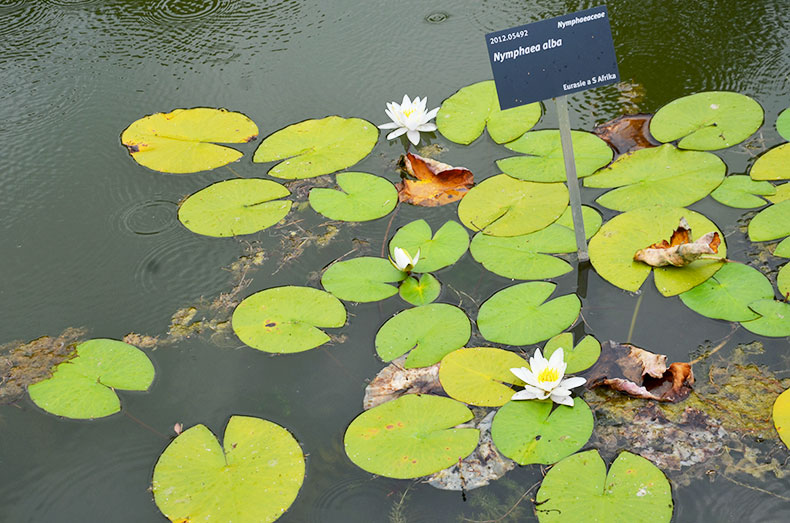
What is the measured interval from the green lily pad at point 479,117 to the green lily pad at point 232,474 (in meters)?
1.47

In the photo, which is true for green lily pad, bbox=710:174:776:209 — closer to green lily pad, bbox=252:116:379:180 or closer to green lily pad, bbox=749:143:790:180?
green lily pad, bbox=749:143:790:180

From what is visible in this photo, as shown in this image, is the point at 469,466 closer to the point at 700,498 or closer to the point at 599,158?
the point at 700,498

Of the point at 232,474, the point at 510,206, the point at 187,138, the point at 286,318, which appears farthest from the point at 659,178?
the point at 187,138

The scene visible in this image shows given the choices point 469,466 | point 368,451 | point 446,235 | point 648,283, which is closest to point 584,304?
point 648,283

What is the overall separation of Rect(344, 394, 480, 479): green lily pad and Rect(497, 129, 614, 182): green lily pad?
3.38 ft

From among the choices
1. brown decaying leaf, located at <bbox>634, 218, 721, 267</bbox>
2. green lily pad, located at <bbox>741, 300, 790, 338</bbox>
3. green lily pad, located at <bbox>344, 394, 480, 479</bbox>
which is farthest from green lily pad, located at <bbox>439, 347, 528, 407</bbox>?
green lily pad, located at <bbox>741, 300, 790, 338</bbox>

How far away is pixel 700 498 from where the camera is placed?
1.58 meters

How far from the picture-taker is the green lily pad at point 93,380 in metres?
1.90

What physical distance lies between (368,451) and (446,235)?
0.86 metres

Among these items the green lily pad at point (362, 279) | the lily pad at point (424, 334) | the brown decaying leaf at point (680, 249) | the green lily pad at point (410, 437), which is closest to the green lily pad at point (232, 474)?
the green lily pad at point (410, 437)

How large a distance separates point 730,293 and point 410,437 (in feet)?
3.46

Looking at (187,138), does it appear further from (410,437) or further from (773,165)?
(773,165)

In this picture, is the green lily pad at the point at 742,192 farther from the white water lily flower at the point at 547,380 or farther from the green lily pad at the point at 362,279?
the green lily pad at the point at 362,279

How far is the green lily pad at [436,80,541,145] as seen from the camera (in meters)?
2.70
